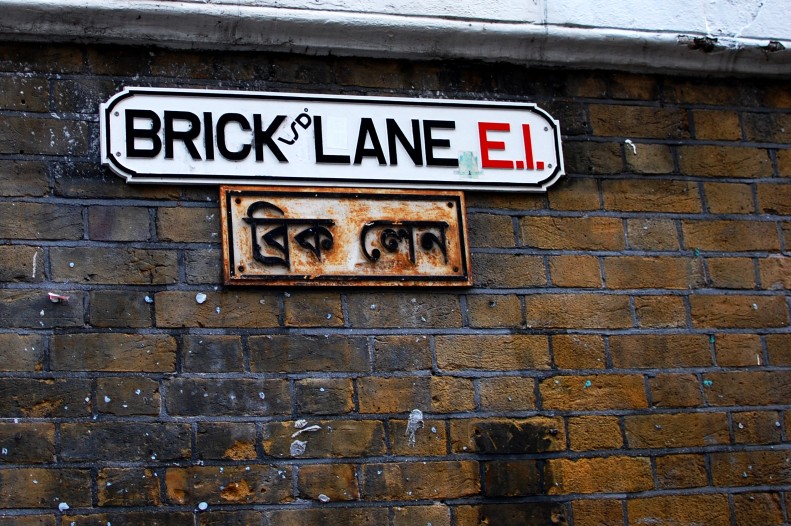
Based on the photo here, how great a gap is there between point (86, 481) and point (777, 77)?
2929 mm

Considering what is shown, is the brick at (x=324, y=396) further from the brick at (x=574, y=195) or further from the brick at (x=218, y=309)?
the brick at (x=574, y=195)

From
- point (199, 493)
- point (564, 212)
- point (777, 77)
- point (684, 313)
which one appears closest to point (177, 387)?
point (199, 493)

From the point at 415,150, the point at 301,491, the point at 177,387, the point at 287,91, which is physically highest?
the point at 287,91

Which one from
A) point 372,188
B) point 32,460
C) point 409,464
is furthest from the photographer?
point 372,188

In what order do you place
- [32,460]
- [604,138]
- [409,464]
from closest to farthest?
[32,460] < [409,464] < [604,138]

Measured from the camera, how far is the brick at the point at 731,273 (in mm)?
3861

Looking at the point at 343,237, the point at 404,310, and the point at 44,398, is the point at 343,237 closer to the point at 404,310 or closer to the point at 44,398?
the point at 404,310

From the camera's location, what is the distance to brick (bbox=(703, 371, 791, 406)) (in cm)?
373

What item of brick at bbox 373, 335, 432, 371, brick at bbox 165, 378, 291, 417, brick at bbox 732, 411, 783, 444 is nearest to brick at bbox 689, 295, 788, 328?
brick at bbox 732, 411, 783, 444

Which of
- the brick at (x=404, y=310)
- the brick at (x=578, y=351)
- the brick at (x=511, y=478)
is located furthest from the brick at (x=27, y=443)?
the brick at (x=578, y=351)

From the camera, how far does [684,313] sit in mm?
3793

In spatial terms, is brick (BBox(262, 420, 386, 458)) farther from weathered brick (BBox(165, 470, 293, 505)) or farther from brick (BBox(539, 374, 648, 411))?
brick (BBox(539, 374, 648, 411))

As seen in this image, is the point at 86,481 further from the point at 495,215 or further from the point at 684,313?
the point at 684,313

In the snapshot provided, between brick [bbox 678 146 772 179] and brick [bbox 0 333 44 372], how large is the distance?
7.64 feet
